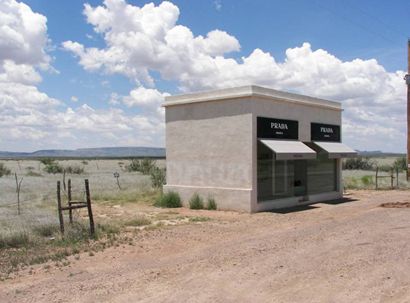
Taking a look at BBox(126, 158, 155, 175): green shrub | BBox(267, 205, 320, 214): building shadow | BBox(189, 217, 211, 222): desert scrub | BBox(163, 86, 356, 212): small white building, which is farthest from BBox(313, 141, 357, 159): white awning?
BBox(126, 158, 155, 175): green shrub

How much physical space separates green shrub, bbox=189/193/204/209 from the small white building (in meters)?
0.29

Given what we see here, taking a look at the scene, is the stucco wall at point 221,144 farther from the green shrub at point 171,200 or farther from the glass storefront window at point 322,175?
the glass storefront window at point 322,175

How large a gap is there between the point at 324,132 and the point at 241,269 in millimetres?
15790

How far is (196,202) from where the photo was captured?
20.4 m

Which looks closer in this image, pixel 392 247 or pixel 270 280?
pixel 270 280

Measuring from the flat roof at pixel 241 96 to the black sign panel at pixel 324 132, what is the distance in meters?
1.01

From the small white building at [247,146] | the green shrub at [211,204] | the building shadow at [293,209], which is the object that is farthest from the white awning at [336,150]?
the green shrub at [211,204]

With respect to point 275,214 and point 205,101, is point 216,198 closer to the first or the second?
point 275,214

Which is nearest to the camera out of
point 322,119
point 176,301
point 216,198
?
point 176,301

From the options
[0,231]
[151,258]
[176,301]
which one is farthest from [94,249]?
[176,301]

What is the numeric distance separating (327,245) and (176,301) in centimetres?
513

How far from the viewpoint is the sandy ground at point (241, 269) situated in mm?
7570

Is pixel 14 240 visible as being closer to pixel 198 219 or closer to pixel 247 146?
pixel 198 219

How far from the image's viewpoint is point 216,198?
65.7ft
